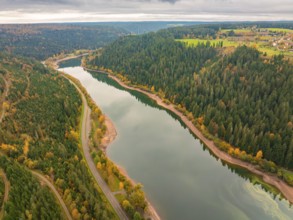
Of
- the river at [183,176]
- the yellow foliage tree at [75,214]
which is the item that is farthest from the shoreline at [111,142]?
the yellow foliage tree at [75,214]

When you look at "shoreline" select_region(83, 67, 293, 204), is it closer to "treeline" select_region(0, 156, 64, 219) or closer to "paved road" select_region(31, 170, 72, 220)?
"paved road" select_region(31, 170, 72, 220)

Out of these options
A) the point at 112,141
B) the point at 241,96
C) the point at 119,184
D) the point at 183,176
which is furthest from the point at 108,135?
the point at 241,96

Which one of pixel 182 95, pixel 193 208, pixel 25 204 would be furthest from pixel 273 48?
pixel 25 204

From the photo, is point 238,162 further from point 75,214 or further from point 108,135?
point 75,214

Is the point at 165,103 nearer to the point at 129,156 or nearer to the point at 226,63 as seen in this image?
the point at 226,63

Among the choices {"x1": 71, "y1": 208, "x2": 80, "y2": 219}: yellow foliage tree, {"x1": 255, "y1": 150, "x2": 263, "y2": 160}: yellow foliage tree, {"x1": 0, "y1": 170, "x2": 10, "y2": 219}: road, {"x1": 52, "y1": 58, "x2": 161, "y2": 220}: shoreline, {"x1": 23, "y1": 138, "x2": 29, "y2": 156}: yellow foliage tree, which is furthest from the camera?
{"x1": 255, "y1": 150, "x2": 263, "y2": 160}: yellow foliage tree

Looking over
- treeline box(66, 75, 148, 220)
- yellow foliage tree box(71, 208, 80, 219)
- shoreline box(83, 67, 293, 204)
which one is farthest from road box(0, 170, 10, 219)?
shoreline box(83, 67, 293, 204)
